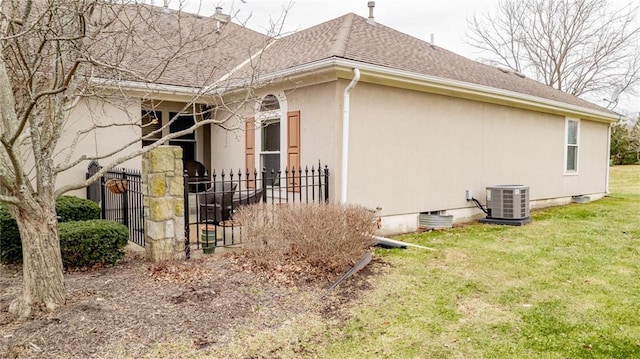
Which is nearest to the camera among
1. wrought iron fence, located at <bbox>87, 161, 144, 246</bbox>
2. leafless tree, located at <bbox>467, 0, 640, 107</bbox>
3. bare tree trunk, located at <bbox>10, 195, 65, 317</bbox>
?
bare tree trunk, located at <bbox>10, 195, 65, 317</bbox>

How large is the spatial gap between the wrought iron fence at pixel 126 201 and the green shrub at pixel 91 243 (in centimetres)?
102

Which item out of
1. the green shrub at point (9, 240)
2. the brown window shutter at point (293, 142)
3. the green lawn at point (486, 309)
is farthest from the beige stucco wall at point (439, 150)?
the green shrub at point (9, 240)

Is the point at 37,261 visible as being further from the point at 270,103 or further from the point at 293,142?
the point at 270,103

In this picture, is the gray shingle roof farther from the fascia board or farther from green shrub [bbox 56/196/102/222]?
green shrub [bbox 56/196/102/222]

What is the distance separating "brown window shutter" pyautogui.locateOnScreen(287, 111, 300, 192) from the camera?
7.92 metres

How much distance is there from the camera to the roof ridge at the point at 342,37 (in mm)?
7243

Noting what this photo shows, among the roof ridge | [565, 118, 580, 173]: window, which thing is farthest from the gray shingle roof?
[565, 118, 580, 173]: window

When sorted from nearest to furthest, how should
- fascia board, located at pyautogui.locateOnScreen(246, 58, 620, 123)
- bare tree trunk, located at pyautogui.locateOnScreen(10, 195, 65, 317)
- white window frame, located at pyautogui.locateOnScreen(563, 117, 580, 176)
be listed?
bare tree trunk, located at pyautogui.locateOnScreen(10, 195, 65, 317), fascia board, located at pyautogui.locateOnScreen(246, 58, 620, 123), white window frame, located at pyautogui.locateOnScreen(563, 117, 580, 176)

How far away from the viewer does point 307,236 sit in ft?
17.3

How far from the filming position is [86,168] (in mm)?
8648

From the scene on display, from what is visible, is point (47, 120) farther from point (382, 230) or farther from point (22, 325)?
point (382, 230)

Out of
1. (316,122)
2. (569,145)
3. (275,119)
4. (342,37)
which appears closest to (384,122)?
(316,122)

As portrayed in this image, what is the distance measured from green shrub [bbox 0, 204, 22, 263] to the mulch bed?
24cm

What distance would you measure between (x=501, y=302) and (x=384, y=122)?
4.12 meters
